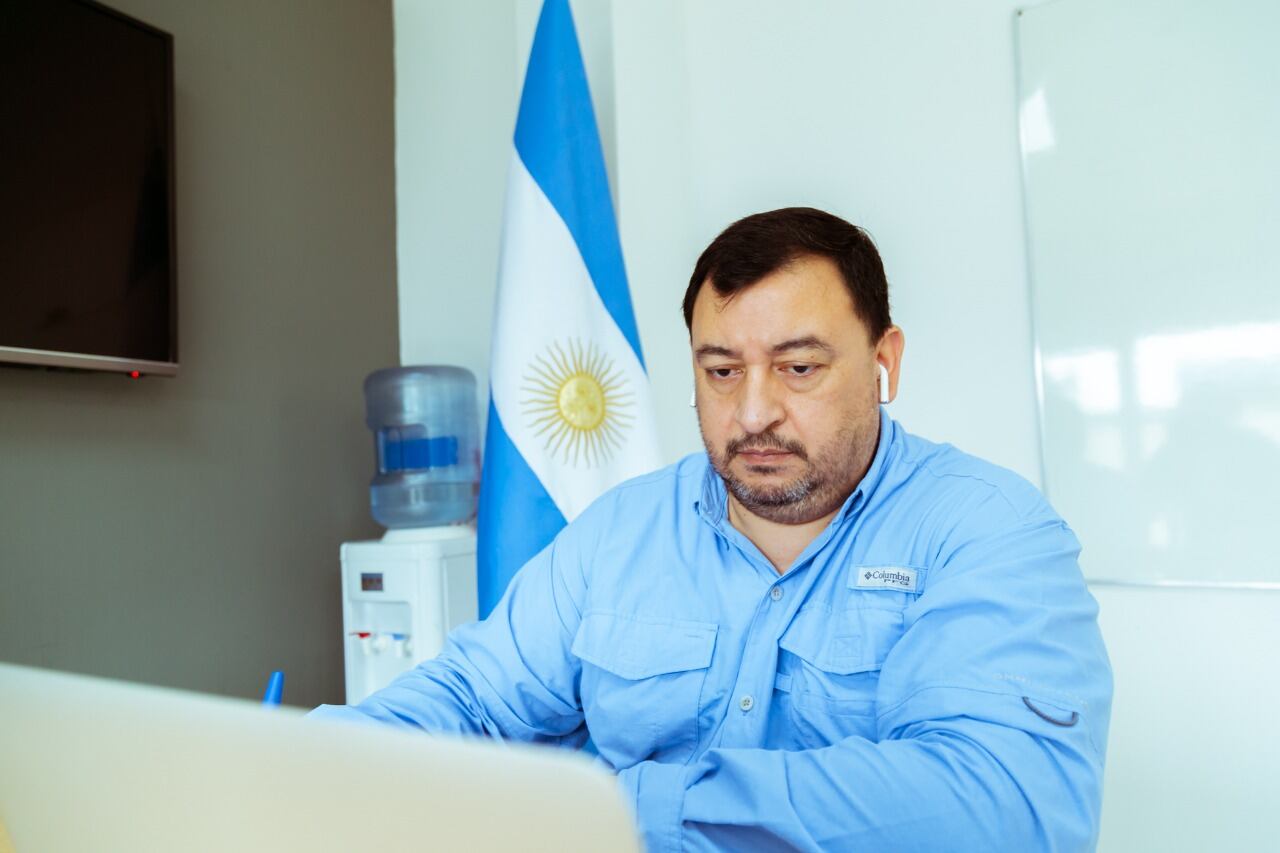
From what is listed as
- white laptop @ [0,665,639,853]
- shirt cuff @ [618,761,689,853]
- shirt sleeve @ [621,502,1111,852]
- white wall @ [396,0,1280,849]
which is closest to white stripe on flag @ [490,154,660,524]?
white wall @ [396,0,1280,849]

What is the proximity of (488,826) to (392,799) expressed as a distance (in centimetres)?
4

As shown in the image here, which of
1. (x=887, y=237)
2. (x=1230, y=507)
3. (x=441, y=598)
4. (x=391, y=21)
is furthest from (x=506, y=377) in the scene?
(x=1230, y=507)

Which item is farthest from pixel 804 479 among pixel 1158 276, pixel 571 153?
pixel 571 153

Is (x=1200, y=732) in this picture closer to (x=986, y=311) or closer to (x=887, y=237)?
(x=986, y=311)

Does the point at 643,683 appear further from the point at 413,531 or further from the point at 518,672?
the point at 413,531

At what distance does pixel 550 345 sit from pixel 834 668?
1.29m

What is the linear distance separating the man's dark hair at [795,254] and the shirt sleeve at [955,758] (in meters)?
0.40

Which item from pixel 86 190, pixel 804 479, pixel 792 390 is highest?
pixel 86 190

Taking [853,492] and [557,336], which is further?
[557,336]

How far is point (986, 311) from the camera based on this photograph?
2168 mm

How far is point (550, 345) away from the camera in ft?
7.11

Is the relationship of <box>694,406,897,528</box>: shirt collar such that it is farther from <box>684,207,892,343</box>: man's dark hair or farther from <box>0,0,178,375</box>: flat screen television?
<box>0,0,178,375</box>: flat screen television

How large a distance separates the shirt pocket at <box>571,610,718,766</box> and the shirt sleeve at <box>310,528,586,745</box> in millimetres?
52

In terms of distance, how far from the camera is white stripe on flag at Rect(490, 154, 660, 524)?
213 cm
